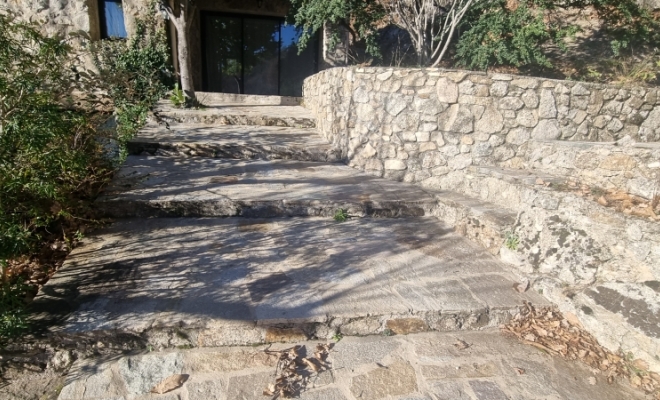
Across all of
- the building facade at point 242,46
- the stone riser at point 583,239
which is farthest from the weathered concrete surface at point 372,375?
the building facade at point 242,46

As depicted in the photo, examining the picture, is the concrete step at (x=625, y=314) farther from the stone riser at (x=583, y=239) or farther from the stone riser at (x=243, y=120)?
the stone riser at (x=243, y=120)

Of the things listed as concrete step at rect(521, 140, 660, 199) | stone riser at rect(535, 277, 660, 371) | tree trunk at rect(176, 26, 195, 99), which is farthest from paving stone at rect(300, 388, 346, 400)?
tree trunk at rect(176, 26, 195, 99)

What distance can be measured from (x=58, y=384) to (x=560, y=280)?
292cm

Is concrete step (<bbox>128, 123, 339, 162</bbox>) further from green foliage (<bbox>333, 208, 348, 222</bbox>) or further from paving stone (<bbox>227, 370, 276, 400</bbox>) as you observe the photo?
paving stone (<bbox>227, 370, 276, 400</bbox>)

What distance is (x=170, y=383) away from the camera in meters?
1.73

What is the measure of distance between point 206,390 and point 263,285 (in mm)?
717

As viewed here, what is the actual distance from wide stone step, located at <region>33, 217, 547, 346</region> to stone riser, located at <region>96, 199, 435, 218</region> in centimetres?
11

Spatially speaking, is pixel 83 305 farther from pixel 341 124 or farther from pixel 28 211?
pixel 341 124

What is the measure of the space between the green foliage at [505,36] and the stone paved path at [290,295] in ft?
11.2

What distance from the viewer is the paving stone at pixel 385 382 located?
1739 millimetres

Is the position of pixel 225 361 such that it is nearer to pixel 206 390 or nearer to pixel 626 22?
pixel 206 390

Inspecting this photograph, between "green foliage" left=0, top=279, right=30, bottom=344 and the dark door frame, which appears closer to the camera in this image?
"green foliage" left=0, top=279, right=30, bottom=344

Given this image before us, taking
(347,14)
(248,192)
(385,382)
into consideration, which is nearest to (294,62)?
(347,14)

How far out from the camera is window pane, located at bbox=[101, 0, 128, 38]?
8.71 meters
